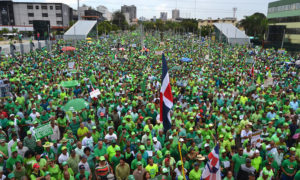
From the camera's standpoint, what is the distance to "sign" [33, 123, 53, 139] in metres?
6.77

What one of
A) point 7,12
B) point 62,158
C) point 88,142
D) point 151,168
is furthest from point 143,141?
point 7,12

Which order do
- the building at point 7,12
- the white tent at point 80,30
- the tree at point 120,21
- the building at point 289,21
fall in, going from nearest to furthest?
the building at point 289,21, the white tent at point 80,30, the building at point 7,12, the tree at point 120,21

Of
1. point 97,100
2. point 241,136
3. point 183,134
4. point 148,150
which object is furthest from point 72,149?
point 241,136

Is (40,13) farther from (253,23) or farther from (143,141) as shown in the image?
(143,141)

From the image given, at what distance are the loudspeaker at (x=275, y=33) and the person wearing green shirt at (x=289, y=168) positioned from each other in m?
33.7

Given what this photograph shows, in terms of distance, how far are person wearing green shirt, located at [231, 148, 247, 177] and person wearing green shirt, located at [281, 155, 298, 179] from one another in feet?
3.29

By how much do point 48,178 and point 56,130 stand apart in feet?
9.02

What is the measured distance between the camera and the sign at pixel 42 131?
6.77 metres

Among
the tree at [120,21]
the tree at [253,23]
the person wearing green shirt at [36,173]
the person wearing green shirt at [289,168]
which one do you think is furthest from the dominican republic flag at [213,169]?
the tree at [120,21]

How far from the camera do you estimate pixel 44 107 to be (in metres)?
10.2

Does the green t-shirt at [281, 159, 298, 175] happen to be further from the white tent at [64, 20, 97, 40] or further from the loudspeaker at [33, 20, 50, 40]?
the white tent at [64, 20, 97, 40]

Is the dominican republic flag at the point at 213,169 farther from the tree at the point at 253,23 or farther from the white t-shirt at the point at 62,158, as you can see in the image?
the tree at the point at 253,23

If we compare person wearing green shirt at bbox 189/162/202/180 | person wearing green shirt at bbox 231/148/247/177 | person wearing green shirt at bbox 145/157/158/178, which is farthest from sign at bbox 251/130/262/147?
person wearing green shirt at bbox 145/157/158/178

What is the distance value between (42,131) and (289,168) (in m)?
6.70
